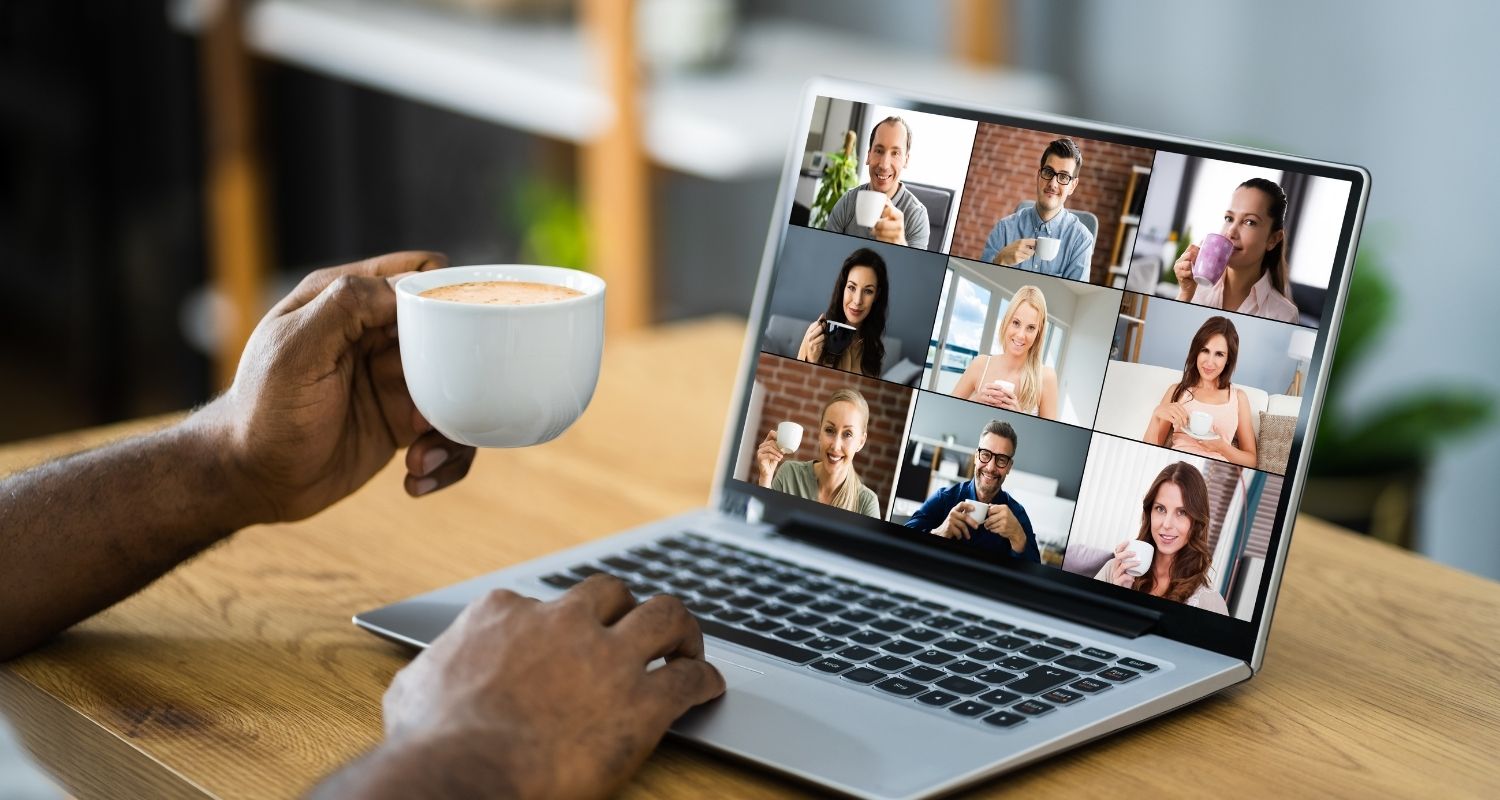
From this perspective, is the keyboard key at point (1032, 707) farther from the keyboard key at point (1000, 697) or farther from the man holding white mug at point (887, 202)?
the man holding white mug at point (887, 202)

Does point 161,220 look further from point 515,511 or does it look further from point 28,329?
point 515,511

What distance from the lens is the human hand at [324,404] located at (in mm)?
830

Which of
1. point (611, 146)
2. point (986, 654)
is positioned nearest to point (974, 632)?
point (986, 654)

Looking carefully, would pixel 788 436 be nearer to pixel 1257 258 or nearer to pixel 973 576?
pixel 973 576

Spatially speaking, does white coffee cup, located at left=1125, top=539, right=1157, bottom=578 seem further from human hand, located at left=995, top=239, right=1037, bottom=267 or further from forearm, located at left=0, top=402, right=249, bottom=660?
forearm, located at left=0, top=402, right=249, bottom=660

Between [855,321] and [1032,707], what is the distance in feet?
0.87

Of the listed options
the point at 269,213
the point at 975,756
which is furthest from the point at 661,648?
the point at 269,213

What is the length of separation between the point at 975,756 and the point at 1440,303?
1671mm

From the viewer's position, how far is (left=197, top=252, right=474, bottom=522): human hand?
0.83m

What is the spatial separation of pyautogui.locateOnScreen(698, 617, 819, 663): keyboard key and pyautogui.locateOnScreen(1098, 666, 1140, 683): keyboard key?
15 cm

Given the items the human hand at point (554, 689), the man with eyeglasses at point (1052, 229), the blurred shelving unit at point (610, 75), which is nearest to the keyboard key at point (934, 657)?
the human hand at point (554, 689)

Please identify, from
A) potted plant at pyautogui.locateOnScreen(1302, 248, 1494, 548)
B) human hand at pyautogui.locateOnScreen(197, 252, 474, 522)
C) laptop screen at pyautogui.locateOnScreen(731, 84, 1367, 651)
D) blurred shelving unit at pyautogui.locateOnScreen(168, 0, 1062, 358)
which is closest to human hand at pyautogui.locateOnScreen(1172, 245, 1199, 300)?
laptop screen at pyautogui.locateOnScreen(731, 84, 1367, 651)

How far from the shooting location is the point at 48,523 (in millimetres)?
811

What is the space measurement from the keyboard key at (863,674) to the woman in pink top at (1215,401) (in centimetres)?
20
